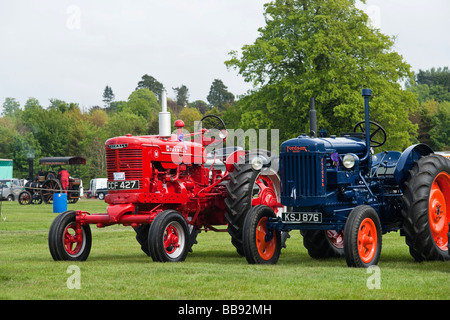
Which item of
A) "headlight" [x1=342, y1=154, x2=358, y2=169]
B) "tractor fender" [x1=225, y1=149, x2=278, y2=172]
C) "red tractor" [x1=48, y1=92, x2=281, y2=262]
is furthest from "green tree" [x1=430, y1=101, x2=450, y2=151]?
"headlight" [x1=342, y1=154, x2=358, y2=169]

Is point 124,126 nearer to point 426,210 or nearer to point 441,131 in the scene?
point 441,131

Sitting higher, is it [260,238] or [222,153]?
[222,153]

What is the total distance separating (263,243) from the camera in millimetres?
9914

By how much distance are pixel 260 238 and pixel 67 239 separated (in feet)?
9.36

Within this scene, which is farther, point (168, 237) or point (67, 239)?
point (67, 239)

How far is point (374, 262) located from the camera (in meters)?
9.17

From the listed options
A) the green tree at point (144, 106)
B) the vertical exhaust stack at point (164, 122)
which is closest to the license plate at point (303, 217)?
the vertical exhaust stack at point (164, 122)

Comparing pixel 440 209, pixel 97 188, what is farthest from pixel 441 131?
pixel 440 209

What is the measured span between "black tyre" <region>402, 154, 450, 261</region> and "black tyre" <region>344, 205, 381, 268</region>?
0.69m

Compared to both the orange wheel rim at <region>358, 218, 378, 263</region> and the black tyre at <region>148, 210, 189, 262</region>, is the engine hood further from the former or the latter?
the black tyre at <region>148, 210, 189, 262</region>

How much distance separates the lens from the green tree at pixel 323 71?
34156mm

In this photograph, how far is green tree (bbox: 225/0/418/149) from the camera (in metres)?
34.2
